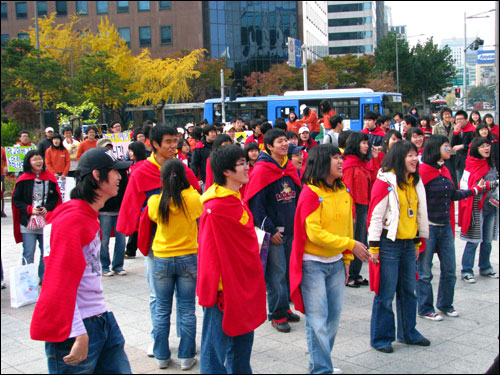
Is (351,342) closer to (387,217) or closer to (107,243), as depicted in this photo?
(387,217)

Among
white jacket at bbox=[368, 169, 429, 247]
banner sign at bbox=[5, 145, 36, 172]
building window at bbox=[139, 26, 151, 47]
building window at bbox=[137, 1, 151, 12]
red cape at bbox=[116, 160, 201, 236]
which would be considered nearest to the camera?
white jacket at bbox=[368, 169, 429, 247]

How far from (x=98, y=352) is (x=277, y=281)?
3.03m

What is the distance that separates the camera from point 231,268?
4000mm

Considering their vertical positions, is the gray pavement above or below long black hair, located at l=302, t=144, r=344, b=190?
below

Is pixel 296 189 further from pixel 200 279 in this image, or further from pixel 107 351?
pixel 107 351

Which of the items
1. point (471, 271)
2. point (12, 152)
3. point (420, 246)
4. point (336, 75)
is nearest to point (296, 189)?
point (420, 246)

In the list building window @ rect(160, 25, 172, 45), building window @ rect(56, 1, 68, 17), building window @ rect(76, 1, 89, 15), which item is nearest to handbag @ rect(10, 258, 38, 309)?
building window @ rect(56, 1, 68, 17)

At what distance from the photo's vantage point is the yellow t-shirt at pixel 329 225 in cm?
448

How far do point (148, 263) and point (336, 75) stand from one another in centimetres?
5196

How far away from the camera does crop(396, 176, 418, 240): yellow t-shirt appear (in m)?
5.22

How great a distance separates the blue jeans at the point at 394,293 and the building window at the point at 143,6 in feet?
162

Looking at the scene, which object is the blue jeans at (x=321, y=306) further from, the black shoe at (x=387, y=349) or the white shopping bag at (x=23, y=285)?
the white shopping bag at (x=23, y=285)

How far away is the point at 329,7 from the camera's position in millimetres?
109375

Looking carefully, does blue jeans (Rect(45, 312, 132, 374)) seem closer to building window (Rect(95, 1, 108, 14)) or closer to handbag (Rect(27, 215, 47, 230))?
handbag (Rect(27, 215, 47, 230))
